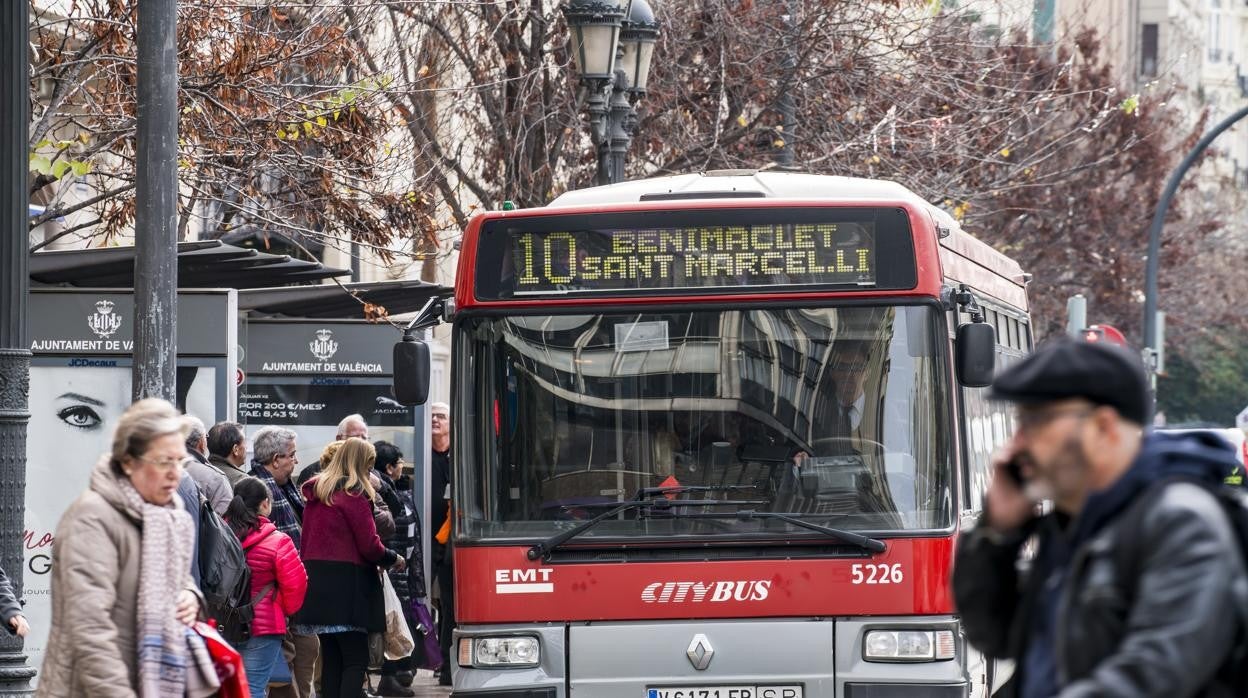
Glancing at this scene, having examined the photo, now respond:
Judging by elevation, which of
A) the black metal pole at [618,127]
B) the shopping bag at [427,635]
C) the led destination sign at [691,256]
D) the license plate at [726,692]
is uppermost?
the black metal pole at [618,127]

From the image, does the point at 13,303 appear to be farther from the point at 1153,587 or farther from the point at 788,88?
the point at 788,88

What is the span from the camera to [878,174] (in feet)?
70.3

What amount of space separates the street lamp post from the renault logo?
21.3 feet

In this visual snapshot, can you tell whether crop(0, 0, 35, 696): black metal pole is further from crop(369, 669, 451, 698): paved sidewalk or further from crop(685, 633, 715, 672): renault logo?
crop(369, 669, 451, 698): paved sidewalk

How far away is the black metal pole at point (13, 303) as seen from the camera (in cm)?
854

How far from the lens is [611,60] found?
571 inches

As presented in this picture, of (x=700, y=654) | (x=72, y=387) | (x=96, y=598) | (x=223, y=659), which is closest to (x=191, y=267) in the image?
(x=72, y=387)

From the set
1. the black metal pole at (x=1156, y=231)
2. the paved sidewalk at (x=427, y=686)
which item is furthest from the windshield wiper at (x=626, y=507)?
the black metal pole at (x=1156, y=231)

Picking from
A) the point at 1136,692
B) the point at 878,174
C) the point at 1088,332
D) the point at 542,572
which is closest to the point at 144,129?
the point at 542,572

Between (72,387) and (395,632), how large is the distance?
2245 mm

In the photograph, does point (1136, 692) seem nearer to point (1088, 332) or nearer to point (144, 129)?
point (144, 129)

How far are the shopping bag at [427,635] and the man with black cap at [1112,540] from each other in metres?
8.85


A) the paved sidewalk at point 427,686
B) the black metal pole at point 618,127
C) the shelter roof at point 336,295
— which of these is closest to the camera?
the paved sidewalk at point 427,686

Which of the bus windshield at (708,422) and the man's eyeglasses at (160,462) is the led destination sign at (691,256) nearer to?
the bus windshield at (708,422)
